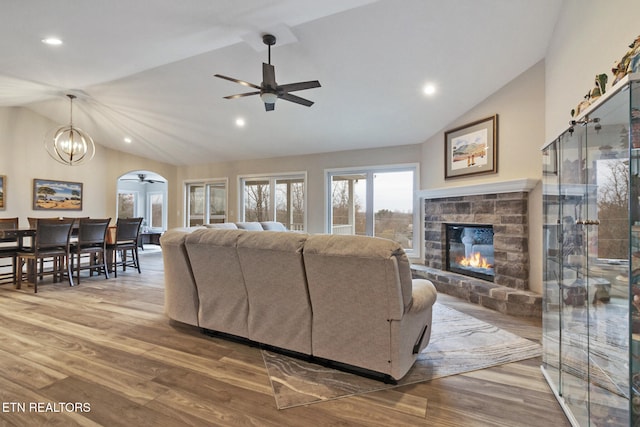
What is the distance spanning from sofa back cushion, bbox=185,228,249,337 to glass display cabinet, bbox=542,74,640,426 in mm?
2214

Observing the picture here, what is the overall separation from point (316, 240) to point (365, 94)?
318cm

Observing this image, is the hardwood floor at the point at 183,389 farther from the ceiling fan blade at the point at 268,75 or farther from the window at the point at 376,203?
the window at the point at 376,203

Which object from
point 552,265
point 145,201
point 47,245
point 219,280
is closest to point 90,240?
point 47,245

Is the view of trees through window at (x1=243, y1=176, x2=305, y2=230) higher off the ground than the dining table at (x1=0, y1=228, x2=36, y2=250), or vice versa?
the view of trees through window at (x1=243, y1=176, x2=305, y2=230)

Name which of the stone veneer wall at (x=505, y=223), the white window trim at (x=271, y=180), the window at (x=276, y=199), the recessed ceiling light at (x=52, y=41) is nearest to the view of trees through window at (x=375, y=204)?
the white window trim at (x=271, y=180)

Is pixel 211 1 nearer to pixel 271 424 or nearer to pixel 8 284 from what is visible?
pixel 271 424

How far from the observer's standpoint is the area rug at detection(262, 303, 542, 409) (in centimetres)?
196

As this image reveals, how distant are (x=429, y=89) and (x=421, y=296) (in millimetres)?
3223

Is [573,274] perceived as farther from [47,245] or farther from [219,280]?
[47,245]

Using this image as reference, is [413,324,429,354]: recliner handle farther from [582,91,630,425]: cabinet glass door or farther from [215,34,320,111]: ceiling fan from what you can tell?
[215,34,320,111]: ceiling fan

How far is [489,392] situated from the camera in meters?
1.96

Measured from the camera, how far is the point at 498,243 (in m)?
4.00

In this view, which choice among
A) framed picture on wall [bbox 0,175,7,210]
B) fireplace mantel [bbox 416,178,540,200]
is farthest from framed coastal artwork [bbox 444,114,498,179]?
framed picture on wall [bbox 0,175,7,210]

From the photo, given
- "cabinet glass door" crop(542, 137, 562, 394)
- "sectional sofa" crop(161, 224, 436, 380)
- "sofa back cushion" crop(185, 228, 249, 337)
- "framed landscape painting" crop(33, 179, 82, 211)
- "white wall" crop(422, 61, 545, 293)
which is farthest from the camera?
"framed landscape painting" crop(33, 179, 82, 211)
